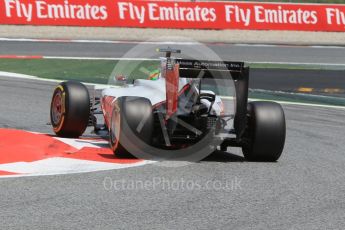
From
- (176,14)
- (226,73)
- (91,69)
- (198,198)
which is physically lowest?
(198,198)

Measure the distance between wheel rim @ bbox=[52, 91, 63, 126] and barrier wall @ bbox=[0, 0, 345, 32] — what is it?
18122mm

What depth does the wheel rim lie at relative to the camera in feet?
36.6

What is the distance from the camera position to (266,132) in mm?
9570

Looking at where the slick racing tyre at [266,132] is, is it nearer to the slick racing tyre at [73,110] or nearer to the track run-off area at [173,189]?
the track run-off area at [173,189]

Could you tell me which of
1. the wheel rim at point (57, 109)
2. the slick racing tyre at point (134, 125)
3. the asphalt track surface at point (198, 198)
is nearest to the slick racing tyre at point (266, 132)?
the asphalt track surface at point (198, 198)

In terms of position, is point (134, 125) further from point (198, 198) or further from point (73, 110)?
point (198, 198)

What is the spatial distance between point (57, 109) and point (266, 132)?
10.2 feet

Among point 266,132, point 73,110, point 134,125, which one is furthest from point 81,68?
point 134,125

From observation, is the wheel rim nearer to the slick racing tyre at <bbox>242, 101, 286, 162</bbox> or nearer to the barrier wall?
the slick racing tyre at <bbox>242, 101, 286, 162</bbox>

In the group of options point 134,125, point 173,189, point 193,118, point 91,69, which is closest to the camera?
point 173,189

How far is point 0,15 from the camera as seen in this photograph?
95.5 ft

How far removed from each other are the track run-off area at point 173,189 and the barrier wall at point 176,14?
1738cm

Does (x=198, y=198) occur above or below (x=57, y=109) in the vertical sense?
below

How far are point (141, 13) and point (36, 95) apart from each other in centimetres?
1471
